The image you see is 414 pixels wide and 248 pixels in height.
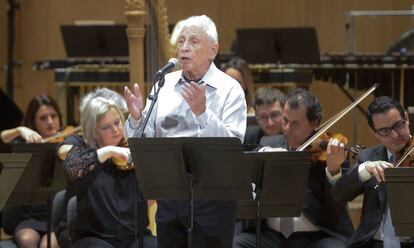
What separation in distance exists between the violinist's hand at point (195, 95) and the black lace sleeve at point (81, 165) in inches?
49.9

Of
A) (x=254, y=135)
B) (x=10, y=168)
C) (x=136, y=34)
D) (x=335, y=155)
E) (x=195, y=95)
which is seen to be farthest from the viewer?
(x=254, y=135)

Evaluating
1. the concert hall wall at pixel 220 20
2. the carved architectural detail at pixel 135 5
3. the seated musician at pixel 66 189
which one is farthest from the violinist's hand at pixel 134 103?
the concert hall wall at pixel 220 20

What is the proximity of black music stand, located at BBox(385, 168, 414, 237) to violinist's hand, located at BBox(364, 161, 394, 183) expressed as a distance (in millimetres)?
328

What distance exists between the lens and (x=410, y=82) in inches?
339

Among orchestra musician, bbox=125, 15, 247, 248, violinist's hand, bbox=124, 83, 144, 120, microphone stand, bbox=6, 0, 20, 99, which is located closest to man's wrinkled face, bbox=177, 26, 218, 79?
orchestra musician, bbox=125, 15, 247, 248

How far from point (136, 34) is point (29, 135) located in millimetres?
1347

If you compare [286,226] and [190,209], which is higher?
[190,209]

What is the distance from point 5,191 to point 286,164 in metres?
1.45

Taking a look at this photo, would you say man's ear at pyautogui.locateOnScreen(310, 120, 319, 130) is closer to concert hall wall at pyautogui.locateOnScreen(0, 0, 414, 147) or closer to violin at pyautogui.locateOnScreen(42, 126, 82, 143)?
violin at pyautogui.locateOnScreen(42, 126, 82, 143)

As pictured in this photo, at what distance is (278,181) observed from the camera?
5223 mm

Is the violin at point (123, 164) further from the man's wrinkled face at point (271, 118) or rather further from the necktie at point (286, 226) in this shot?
the man's wrinkled face at point (271, 118)

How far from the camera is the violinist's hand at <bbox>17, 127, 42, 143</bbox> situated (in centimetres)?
698

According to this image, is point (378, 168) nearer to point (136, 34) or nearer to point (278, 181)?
point (278, 181)

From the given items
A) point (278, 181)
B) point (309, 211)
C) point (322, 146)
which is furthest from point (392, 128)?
point (309, 211)
